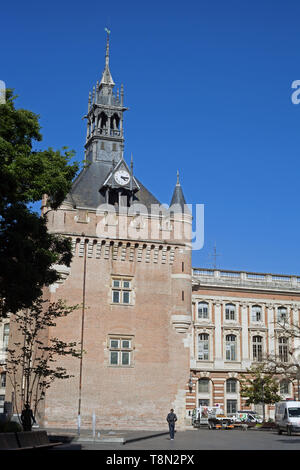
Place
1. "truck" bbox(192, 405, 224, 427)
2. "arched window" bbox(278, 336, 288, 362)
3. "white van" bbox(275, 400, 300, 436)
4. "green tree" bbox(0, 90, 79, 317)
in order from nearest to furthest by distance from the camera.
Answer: "green tree" bbox(0, 90, 79, 317) < "white van" bbox(275, 400, 300, 436) < "truck" bbox(192, 405, 224, 427) < "arched window" bbox(278, 336, 288, 362)

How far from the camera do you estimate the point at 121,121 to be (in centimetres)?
4722

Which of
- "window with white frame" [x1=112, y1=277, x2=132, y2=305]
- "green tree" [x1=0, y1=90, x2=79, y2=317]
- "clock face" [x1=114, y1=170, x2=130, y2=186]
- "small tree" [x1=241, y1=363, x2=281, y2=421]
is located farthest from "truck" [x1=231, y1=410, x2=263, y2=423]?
"green tree" [x1=0, y1=90, x2=79, y2=317]

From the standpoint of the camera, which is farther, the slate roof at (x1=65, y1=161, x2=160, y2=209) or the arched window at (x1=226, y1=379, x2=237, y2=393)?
the arched window at (x1=226, y1=379, x2=237, y2=393)

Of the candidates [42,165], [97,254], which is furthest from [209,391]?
[42,165]

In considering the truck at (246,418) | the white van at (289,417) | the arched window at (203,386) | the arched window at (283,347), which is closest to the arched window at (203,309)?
the arched window at (203,386)

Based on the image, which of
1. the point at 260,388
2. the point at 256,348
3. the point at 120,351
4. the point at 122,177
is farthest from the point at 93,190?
the point at 256,348

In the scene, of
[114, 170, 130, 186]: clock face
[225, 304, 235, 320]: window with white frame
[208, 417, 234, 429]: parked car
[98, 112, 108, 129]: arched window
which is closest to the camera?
[114, 170, 130, 186]: clock face

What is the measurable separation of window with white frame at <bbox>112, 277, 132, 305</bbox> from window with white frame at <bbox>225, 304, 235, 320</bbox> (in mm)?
19583

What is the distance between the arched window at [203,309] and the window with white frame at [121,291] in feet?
58.8

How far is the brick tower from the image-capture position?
37.2 m

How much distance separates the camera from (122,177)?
42000 millimetres

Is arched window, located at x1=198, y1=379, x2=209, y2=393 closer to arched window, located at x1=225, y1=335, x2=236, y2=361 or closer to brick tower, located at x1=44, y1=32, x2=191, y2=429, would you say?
arched window, located at x1=225, y1=335, x2=236, y2=361

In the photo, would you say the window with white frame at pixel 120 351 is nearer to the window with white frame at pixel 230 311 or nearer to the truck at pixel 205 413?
the truck at pixel 205 413

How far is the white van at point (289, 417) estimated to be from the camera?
33688mm
